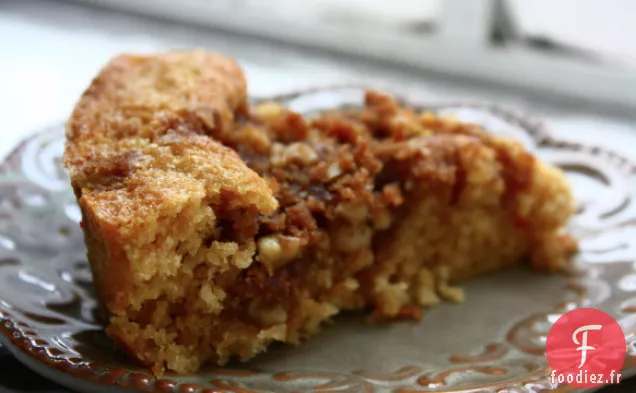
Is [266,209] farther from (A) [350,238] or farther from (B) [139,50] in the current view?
(B) [139,50]

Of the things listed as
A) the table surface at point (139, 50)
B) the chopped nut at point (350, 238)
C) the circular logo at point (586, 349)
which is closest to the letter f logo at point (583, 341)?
the circular logo at point (586, 349)

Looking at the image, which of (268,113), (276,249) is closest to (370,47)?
(268,113)

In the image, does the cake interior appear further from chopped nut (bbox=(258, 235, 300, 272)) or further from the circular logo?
the circular logo

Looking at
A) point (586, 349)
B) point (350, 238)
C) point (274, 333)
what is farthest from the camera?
point (350, 238)

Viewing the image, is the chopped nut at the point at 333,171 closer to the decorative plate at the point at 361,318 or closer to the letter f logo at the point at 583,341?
the decorative plate at the point at 361,318

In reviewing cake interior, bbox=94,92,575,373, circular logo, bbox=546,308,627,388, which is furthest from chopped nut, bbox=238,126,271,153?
circular logo, bbox=546,308,627,388

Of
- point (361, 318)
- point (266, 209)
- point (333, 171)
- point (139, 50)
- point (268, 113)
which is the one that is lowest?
point (361, 318)
